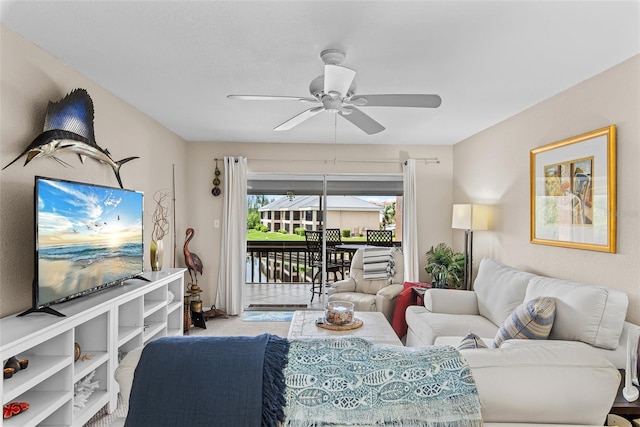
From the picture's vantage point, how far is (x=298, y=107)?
146 inches

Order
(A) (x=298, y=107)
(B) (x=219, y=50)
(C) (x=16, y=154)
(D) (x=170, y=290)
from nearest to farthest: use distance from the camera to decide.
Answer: (C) (x=16, y=154) < (B) (x=219, y=50) < (A) (x=298, y=107) < (D) (x=170, y=290)

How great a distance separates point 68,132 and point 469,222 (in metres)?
3.89

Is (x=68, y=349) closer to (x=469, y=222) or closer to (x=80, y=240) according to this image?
(x=80, y=240)

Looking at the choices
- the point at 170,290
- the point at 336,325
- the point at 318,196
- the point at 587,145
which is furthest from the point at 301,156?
the point at 587,145

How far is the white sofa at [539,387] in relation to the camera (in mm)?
1139

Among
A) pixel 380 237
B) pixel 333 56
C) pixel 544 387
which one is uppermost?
pixel 333 56

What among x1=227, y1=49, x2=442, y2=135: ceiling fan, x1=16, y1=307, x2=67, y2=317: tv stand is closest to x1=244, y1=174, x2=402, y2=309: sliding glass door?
x1=227, y1=49, x2=442, y2=135: ceiling fan

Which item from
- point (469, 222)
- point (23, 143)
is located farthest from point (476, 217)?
point (23, 143)

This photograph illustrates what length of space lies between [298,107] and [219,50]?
4.43 feet

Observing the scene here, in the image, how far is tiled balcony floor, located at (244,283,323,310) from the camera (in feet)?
19.1

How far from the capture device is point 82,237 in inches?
100

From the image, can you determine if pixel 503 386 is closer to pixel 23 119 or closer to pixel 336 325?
pixel 336 325

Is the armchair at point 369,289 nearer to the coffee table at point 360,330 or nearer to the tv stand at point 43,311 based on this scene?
the coffee table at point 360,330

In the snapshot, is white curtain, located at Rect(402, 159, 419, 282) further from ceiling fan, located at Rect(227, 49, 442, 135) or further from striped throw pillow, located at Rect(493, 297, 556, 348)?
striped throw pillow, located at Rect(493, 297, 556, 348)
